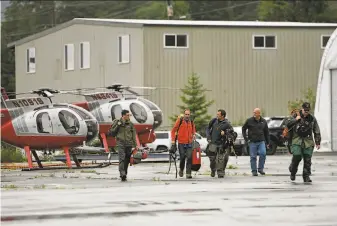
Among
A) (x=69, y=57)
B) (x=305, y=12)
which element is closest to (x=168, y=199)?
(x=69, y=57)

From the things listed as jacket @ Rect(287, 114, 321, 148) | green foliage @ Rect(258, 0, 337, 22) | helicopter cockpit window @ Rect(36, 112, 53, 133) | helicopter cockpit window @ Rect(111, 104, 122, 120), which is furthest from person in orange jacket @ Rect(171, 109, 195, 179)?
green foliage @ Rect(258, 0, 337, 22)

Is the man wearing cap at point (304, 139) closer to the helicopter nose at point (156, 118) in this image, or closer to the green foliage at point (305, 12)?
the helicopter nose at point (156, 118)

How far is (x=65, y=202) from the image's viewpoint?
18969mm

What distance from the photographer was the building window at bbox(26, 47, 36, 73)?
65.1 meters

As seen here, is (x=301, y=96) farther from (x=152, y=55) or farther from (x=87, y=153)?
(x=87, y=153)

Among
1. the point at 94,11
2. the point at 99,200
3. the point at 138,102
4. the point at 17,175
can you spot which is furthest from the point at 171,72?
the point at 94,11

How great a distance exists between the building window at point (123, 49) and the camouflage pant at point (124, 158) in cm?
2921

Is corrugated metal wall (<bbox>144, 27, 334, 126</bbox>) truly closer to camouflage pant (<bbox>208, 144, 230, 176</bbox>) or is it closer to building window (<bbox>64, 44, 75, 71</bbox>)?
building window (<bbox>64, 44, 75, 71</bbox>)

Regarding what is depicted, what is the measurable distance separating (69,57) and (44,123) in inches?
1106

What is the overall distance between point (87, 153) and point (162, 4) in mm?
78396

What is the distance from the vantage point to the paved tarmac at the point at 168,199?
15766 millimetres

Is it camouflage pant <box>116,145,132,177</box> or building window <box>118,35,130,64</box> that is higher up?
building window <box>118,35,130,64</box>

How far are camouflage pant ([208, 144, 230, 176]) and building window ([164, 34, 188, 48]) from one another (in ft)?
92.1

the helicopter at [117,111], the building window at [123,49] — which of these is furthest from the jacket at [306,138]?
the building window at [123,49]
